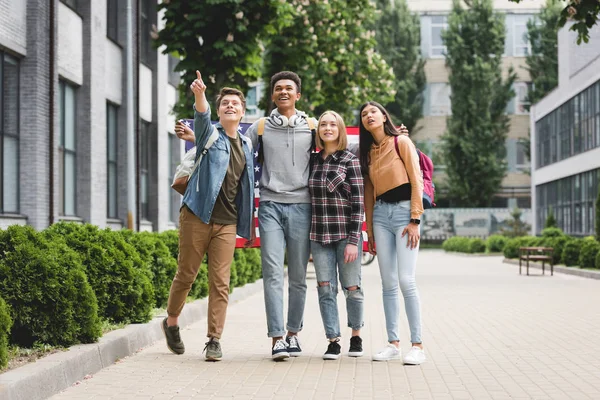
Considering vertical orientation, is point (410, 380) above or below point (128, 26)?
below

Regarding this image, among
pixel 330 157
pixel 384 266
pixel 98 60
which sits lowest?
pixel 384 266

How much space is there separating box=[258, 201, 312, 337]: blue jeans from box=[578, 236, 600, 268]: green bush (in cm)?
2033

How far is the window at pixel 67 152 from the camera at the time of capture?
20.8m

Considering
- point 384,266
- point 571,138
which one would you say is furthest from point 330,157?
point 571,138

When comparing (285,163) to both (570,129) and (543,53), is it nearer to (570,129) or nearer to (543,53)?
(570,129)

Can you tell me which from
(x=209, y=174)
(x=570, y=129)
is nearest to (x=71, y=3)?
(x=209, y=174)

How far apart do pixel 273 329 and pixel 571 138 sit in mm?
39647

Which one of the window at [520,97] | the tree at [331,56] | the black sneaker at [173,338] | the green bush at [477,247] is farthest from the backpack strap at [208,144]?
the window at [520,97]

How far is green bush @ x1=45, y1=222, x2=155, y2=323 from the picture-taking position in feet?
30.2

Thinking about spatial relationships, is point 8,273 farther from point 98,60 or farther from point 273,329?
point 98,60

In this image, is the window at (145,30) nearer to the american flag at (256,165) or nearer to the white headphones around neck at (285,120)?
the american flag at (256,165)

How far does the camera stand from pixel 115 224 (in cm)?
2434

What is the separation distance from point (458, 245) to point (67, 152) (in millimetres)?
37016

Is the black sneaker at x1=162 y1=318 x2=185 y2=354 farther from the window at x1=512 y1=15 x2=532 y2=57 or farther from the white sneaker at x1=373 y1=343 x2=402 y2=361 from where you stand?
the window at x1=512 y1=15 x2=532 y2=57
